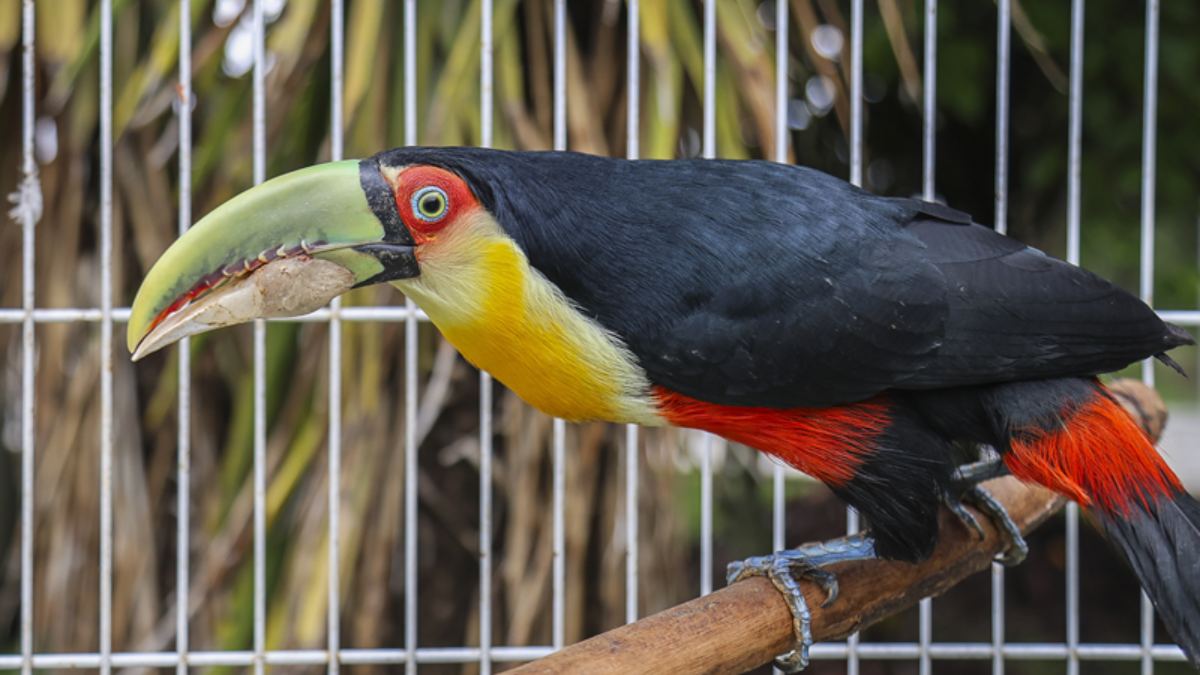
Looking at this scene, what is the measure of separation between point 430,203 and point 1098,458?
0.76m

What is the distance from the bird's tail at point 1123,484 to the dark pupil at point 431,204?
2.19 feet

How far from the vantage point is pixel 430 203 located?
139 cm

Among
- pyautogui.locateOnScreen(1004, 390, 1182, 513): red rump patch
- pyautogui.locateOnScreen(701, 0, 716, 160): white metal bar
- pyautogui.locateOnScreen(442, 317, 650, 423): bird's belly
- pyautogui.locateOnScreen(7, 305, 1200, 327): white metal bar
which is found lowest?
pyautogui.locateOnScreen(1004, 390, 1182, 513): red rump patch

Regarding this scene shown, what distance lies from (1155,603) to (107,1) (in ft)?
5.29

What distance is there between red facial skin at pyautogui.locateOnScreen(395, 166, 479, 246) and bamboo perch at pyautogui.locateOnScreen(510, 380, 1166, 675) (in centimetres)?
44

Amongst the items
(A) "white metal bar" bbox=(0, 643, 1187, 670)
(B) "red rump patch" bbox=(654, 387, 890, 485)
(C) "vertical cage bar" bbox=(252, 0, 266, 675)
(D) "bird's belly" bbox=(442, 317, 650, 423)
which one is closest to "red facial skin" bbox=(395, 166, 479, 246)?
(D) "bird's belly" bbox=(442, 317, 650, 423)

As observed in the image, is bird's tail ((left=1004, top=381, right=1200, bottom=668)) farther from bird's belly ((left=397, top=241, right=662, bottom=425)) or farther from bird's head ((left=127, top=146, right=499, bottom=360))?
bird's head ((left=127, top=146, right=499, bottom=360))

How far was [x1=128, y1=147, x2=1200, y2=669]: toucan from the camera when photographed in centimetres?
137

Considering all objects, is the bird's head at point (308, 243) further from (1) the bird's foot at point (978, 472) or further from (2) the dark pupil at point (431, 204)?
(1) the bird's foot at point (978, 472)

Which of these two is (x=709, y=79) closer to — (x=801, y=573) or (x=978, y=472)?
(x=978, y=472)

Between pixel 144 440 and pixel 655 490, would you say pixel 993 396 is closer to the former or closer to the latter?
pixel 655 490

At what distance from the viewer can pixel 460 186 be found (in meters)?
1.39

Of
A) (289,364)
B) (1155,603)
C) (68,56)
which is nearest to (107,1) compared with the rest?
(68,56)

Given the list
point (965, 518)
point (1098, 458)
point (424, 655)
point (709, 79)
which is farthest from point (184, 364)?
point (1098, 458)
